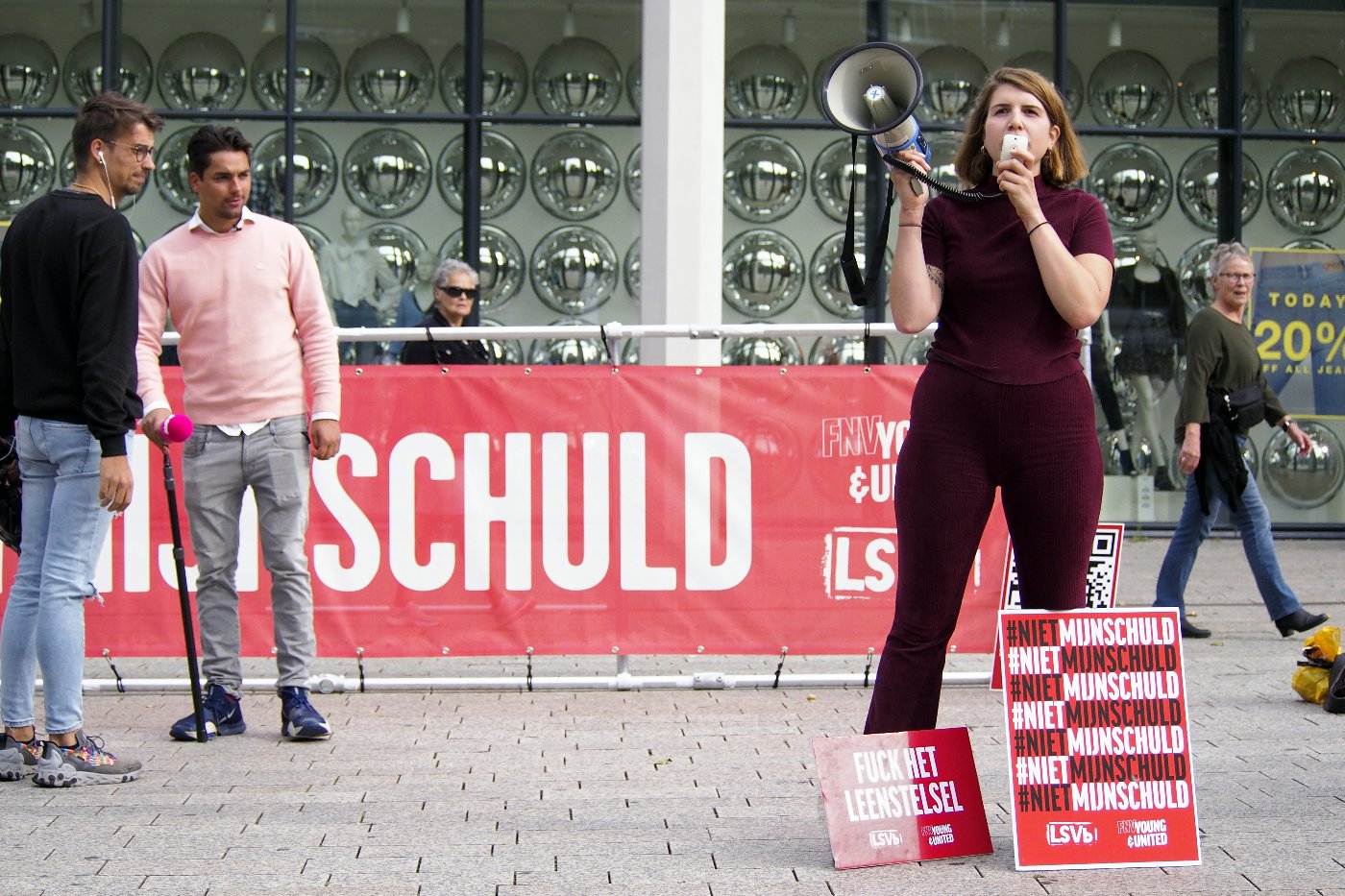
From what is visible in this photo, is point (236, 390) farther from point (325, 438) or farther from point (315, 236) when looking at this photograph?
point (315, 236)

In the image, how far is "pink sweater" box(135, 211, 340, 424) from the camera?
5.89m

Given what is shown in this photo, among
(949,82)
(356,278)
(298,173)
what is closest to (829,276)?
(949,82)

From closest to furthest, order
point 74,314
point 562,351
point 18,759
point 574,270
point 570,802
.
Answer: point 570,802 < point 74,314 < point 18,759 < point 562,351 < point 574,270

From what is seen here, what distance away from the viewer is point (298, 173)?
1317 cm

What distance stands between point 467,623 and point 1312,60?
10.3 m

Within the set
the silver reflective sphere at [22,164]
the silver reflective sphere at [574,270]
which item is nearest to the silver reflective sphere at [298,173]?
Answer: the silver reflective sphere at [22,164]

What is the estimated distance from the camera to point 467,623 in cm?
672

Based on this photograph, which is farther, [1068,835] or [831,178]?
[831,178]

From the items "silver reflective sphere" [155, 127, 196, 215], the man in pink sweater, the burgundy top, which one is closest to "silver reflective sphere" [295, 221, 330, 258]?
"silver reflective sphere" [155, 127, 196, 215]

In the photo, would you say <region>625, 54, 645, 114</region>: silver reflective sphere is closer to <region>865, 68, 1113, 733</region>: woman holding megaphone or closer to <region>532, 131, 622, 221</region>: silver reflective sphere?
<region>532, 131, 622, 221</region>: silver reflective sphere

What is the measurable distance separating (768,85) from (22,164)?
5916 mm

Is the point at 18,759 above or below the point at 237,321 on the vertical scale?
below

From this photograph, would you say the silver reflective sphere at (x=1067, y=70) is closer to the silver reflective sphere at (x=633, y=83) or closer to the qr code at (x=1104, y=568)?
the silver reflective sphere at (x=633, y=83)

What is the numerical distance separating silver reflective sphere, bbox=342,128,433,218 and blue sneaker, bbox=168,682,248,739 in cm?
772
